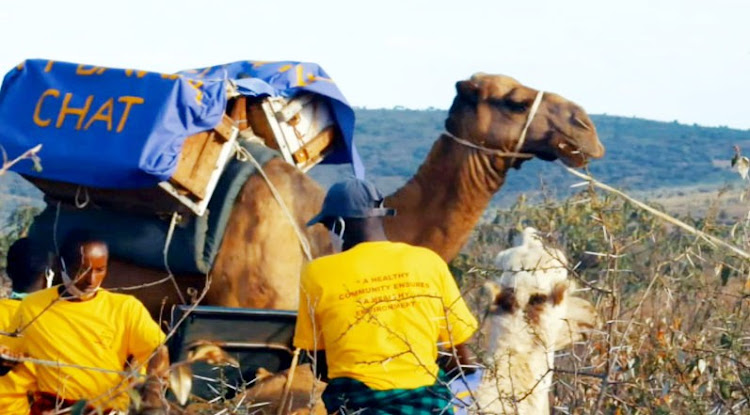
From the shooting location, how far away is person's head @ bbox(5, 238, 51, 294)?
1002 cm

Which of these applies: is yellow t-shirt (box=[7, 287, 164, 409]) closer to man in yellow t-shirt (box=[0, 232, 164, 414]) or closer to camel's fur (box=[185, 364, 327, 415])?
man in yellow t-shirt (box=[0, 232, 164, 414])

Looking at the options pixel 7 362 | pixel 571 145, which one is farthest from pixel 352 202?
pixel 571 145

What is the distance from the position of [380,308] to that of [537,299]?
584mm

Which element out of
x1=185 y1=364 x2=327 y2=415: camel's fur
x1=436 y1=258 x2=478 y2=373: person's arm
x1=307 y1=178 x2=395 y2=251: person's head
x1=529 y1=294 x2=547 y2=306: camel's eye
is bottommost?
x1=185 y1=364 x2=327 y2=415: camel's fur

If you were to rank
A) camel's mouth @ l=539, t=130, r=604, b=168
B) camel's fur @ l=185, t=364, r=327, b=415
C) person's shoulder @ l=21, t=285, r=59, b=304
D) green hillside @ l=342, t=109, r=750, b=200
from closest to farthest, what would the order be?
1. person's shoulder @ l=21, t=285, r=59, b=304
2. camel's fur @ l=185, t=364, r=327, b=415
3. camel's mouth @ l=539, t=130, r=604, b=168
4. green hillside @ l=342, t=109, r=750, b=200

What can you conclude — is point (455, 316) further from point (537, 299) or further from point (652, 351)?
point (652, 351)

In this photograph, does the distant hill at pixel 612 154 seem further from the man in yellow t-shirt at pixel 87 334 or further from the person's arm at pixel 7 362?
the person's arm at pixel 7 362

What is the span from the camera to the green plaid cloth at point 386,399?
20.2 feet

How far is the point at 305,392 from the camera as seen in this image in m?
7.35

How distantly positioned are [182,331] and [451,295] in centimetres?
195

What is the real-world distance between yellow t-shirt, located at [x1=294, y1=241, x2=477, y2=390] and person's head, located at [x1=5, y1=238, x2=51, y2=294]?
4.18 m

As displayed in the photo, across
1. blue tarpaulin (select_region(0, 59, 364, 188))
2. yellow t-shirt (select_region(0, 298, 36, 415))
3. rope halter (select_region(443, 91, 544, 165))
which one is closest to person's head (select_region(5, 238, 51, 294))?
blue tarpaulin (select_region(0, 59, 364, 188))

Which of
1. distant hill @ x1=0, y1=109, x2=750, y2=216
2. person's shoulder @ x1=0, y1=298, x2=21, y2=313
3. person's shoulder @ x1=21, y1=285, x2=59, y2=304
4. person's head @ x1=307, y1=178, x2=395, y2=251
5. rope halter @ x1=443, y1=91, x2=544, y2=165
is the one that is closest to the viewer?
person's head @ x1=307, y1=178, x2=395, y2=251

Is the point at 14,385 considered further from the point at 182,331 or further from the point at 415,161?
the point at 415,161
